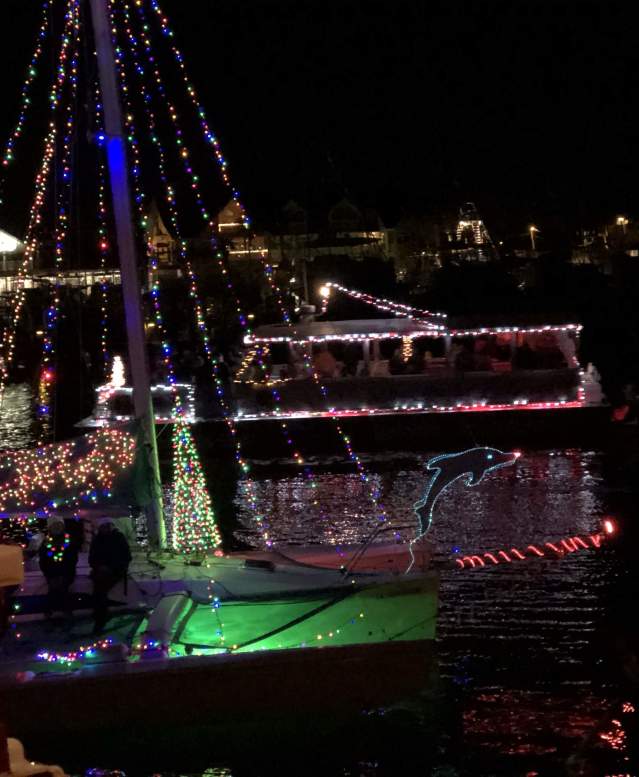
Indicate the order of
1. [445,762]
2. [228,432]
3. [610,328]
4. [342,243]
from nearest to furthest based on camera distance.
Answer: [445,762] < [228,432] < [610,328] < [342,243]

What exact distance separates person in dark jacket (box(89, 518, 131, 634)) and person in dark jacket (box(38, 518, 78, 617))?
0.81 feet

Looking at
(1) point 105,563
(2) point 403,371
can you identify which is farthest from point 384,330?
(1) point 105,563

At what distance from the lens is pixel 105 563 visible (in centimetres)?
1234

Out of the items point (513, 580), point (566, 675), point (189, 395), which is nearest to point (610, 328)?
point (189, 395)

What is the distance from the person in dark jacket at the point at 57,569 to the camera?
12.4 metres

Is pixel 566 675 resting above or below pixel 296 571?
below

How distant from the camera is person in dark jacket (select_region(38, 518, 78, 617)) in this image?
12.4 meters

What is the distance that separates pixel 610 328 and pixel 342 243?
35.6m

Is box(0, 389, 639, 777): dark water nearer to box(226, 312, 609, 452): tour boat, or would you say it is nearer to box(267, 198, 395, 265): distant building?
box(226, 312, 609, 452): tour boat

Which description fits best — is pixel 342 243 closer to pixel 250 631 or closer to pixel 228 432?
pixel 228 432

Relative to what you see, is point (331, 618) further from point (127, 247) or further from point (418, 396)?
point (418, 396)

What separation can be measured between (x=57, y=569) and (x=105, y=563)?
0.52 meters

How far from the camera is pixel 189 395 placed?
2927 cm

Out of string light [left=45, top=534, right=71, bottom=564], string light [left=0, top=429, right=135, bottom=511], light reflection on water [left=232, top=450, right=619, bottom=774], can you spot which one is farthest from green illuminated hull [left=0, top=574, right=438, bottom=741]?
string light [left=0, top=429, right=135, bottom=511]
